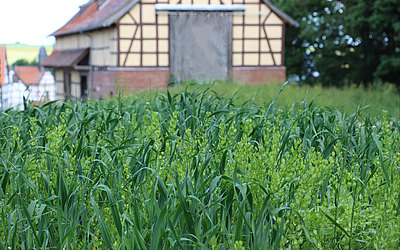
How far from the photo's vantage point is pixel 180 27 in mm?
20266

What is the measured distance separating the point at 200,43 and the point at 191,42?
1.16ft

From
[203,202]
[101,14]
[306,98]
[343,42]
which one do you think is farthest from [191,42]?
[203,202]

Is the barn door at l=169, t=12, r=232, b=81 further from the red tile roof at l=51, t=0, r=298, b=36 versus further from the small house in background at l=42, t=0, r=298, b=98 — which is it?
the red tile roof at l=51, t=0, r=298, b=36

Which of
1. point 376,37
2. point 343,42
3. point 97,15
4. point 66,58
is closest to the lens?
point 376,37

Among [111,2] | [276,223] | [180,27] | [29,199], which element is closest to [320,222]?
[276,223]

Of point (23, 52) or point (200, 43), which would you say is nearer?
point (200, 43)

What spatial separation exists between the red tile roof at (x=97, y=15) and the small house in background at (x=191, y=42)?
2.7 inches

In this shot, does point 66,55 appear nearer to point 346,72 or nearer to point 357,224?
point 346,72

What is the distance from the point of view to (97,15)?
2528 centimetres

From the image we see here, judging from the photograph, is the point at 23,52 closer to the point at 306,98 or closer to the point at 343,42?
the point at 343,42

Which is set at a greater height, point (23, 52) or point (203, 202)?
point (23, 52)

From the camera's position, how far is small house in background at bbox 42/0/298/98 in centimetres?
1989

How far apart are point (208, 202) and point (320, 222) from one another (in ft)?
1.78

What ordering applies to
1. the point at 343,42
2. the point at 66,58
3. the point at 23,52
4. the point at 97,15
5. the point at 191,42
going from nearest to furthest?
the point at 191,42, the point at 97,15, the point at 66,58, the point at 343,42, the point at 23,52
